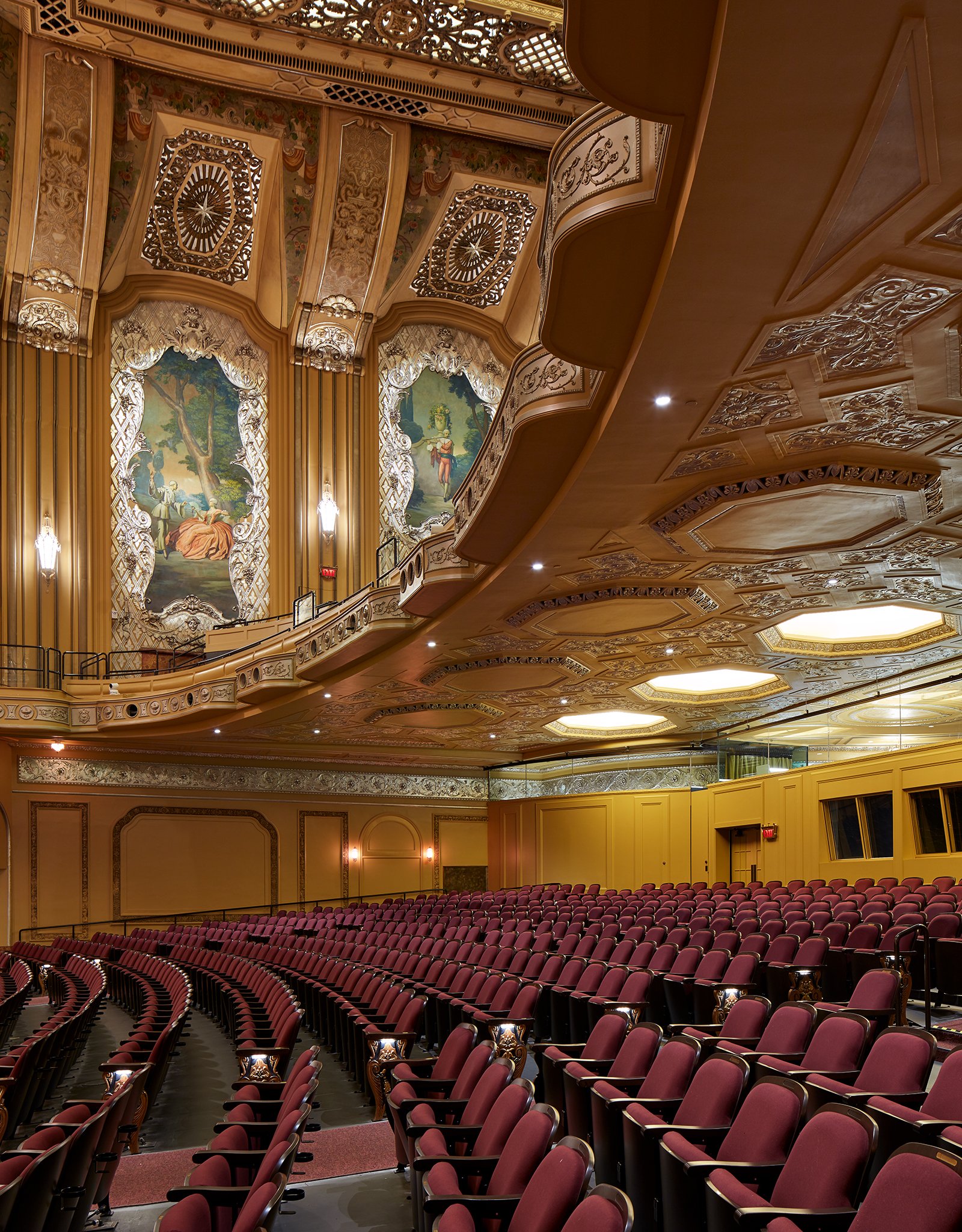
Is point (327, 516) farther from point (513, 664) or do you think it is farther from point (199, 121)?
point (513, 664)

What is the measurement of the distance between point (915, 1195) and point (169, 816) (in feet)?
70.8

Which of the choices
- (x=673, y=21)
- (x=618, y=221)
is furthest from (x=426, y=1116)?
(x=673, y=21)

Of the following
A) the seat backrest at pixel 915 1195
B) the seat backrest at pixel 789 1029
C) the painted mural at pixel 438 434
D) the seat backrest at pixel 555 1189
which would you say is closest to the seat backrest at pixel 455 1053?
the seat backrest at pixel 789 1029

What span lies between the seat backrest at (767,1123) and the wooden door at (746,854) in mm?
16068

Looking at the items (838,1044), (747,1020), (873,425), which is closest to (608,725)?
(873,425)

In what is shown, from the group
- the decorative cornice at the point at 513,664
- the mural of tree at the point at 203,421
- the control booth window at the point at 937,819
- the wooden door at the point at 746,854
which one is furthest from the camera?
the mural of tree at the point at 203,421

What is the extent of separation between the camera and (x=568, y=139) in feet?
18.4

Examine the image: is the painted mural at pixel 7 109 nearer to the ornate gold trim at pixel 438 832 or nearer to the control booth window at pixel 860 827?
the ornate gold trim at pixel 438 832

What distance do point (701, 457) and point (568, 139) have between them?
114 inches

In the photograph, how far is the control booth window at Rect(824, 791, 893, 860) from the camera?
1539 cm

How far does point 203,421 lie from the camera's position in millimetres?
24859

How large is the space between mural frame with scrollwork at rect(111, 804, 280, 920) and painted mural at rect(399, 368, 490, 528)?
7989mm

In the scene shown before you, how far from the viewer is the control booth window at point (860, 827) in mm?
15391

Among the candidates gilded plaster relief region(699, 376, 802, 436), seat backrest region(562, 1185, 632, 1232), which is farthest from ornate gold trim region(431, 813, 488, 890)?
seat backrest region(562, 1185, 632, 1232)
